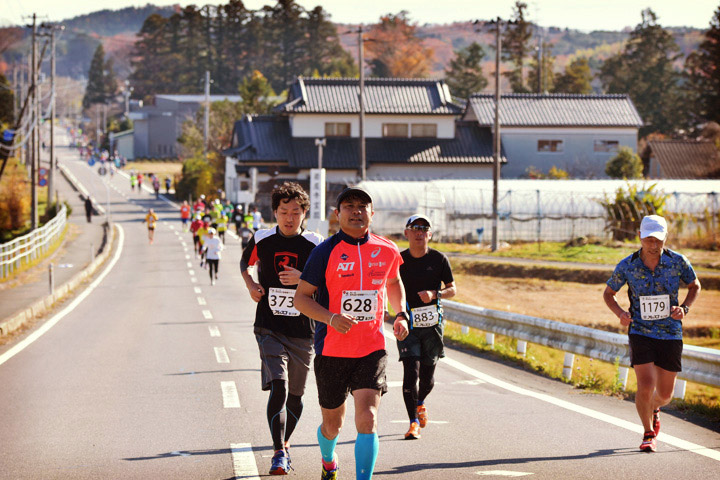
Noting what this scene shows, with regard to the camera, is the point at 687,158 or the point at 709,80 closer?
the point at 687,158

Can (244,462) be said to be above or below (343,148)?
below

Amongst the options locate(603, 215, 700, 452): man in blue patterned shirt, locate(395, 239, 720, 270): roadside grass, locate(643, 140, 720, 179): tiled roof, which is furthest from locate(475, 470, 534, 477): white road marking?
locate(643, 140, 720, 179): tiled roof

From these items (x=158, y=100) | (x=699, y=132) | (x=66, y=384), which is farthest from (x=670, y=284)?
(x=158, y=100)

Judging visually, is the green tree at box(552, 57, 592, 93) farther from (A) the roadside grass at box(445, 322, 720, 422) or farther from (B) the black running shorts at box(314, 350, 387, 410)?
(B) the black running shorts at box(314, 350, 387, 410)

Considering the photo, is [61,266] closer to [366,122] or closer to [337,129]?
[337,129]

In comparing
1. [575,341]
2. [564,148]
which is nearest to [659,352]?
[575,341]

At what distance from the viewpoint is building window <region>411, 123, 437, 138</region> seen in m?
66.7

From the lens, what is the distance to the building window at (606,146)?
67000 mm

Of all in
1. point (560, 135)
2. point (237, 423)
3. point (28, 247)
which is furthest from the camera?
point (560, 135)

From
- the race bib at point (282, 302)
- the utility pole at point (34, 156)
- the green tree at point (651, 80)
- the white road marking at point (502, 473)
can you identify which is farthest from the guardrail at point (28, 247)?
the green tree at point (651, 80)

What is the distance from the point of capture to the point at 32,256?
35812 millimetres

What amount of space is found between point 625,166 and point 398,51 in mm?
71856

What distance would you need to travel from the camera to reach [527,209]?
1750 inches

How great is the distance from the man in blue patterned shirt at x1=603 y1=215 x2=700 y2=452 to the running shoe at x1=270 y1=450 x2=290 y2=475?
2867 mm
